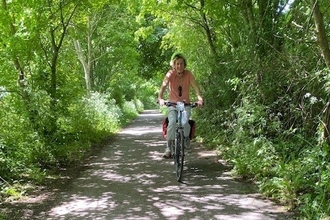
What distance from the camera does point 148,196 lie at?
6.09m

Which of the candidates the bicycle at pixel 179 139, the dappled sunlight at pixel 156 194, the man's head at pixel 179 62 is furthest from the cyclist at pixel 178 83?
the dappled sunlight at pixel 156 194

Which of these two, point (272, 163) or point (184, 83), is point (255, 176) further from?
point (184, 83)

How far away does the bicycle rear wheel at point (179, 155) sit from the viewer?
6.98m

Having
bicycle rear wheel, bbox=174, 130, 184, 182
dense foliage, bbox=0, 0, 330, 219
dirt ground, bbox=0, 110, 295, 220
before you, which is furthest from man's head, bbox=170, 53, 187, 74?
dirt ground, bbox=0, 110, 295, 220

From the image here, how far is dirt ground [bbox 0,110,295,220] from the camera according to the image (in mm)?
5215

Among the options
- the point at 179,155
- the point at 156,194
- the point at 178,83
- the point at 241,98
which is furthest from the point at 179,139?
the point at 241,98

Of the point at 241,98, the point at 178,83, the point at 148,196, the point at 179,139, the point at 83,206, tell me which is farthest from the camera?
the point at 241,98

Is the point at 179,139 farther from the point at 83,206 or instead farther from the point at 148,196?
the point at 83,206

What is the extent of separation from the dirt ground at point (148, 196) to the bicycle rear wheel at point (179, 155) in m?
0.18

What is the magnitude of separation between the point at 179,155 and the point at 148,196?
128 centimetres

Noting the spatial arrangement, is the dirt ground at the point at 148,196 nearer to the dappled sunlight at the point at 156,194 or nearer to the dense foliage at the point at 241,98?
the dappled sunlight at the point at 156,194

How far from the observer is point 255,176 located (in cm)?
662

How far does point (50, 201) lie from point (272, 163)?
3.66 meters

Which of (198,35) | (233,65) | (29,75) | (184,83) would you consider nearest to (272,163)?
(184,83)
